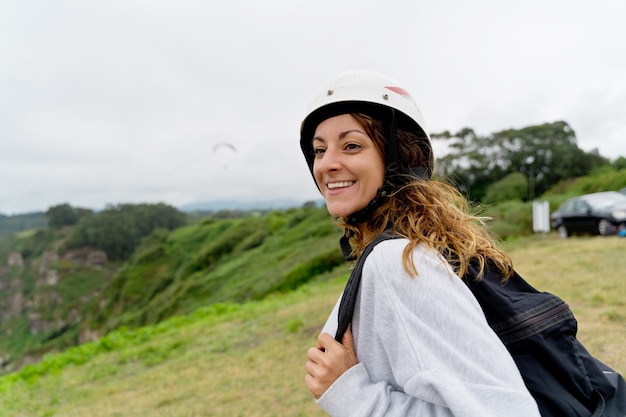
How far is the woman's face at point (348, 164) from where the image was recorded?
1.65 m

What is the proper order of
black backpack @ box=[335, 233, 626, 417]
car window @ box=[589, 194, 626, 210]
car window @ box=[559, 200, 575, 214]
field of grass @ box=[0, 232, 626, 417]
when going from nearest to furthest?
1. black backpack @ box=[335, 233, 626, 417]
2. field of grass @ box=[0, 232, 626, 417]
3. car window @ box=[589, 194, 626, 210]
4. car window @ box=[559, 200, 575, 214]

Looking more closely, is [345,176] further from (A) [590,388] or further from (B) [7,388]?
(B) [7,388]

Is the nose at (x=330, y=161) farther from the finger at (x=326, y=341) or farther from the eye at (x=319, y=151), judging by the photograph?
the finger at (x=326, y=341)

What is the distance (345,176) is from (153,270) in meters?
49.8

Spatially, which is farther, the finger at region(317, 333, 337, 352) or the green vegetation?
the green vegetation

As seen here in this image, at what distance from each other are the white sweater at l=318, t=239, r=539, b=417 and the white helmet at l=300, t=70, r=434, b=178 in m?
0.54

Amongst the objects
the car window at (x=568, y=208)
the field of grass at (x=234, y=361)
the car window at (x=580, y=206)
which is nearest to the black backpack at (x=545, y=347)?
the field of grass at (x=234, y=361)

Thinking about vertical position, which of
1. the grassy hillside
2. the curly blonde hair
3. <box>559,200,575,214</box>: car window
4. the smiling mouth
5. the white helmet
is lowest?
the grassy hillside

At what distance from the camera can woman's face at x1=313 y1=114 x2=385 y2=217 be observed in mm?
1652

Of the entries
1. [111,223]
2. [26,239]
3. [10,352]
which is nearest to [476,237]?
[10,352]

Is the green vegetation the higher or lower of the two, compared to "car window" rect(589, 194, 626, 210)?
lower

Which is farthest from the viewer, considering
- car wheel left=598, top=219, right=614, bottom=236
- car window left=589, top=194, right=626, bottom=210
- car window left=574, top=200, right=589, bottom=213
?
car window left=574, top=200, right=589, bottom=213

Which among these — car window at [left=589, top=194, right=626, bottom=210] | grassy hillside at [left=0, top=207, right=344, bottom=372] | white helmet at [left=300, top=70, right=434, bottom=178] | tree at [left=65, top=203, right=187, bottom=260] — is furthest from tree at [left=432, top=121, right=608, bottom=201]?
tree at [left=65, top=203, right=187, bottom=260]

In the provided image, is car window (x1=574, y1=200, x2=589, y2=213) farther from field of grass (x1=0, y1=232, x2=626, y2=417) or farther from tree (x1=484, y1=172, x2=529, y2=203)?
tree (x1=484, y1=172, x2=529, y2=203)
